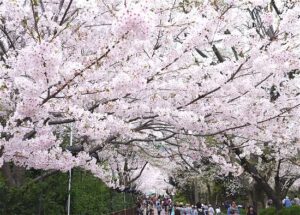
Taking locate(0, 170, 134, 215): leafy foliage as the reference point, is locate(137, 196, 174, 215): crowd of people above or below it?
above

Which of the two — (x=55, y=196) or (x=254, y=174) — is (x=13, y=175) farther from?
(x=254, y=174)

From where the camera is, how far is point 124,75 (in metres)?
5.51

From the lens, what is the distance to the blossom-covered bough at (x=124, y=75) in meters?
4.80

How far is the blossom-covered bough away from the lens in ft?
15.8

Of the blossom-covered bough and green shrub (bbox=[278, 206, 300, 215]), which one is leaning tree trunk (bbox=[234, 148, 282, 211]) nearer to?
green shrub (bbox=[278, 206, 300, 215])

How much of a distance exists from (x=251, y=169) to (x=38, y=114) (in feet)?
29.0

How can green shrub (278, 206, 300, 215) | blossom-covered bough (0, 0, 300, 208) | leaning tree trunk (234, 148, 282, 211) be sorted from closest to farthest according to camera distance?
blossom-covered bough (0, 0, 300, 208) → leaning tree trunk (234, 148, 282, 211) → green shrub (278, 206, 300, 215)

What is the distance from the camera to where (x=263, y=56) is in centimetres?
695

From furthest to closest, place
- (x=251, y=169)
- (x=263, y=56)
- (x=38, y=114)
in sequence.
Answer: (x=251, y=169) → (x=263, y=56) → (x=38, y=114)

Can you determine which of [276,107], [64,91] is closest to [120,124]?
[64,91]

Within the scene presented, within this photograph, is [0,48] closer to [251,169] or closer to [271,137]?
[271,137]

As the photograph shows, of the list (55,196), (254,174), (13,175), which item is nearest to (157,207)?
(254,174)

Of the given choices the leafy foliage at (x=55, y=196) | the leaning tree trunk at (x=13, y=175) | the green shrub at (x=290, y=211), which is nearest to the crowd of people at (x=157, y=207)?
the green shrub at (x=290, y=211)

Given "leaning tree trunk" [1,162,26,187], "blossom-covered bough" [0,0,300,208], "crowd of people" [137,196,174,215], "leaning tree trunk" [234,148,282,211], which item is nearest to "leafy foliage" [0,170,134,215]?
"leaning tree trunk" [1,162,26,187]
